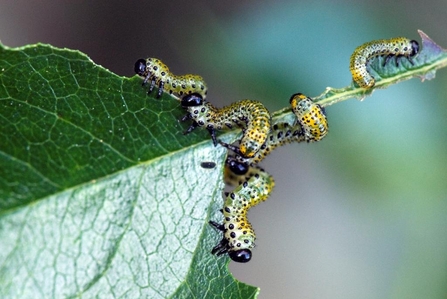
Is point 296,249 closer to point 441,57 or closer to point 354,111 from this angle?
point 354,111

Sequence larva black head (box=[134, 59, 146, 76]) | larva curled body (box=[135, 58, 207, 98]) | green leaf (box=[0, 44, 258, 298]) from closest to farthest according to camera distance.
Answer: green leaf (box=[0, 44, 258, 298]), larva curled body (box=[135, 58, 207, 98]), larva black head (box=[134, 59, 146, 76])

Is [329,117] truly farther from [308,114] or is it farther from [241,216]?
[241,216]

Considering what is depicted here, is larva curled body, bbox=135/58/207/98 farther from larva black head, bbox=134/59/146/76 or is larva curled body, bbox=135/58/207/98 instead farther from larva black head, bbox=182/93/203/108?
larva black head, bbox=182/93/203/108

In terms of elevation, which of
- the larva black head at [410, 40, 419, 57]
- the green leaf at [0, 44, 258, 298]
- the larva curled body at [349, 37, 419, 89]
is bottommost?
the green leaf at [0, 44, 258, 298]

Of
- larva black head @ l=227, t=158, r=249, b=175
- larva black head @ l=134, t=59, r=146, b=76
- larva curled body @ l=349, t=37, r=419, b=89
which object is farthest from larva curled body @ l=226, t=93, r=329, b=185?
larva black head @ l=134, t=59, r=146, b=76

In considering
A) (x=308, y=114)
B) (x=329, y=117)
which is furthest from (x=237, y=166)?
(x=329, y=117)

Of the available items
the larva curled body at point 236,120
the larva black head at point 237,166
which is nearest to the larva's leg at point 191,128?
the larva curled body at point 236,120

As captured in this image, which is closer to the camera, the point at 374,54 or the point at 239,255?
the point at 239,255

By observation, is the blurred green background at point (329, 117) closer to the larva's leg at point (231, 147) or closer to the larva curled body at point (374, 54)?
the larva curled body at point (374, 54)
